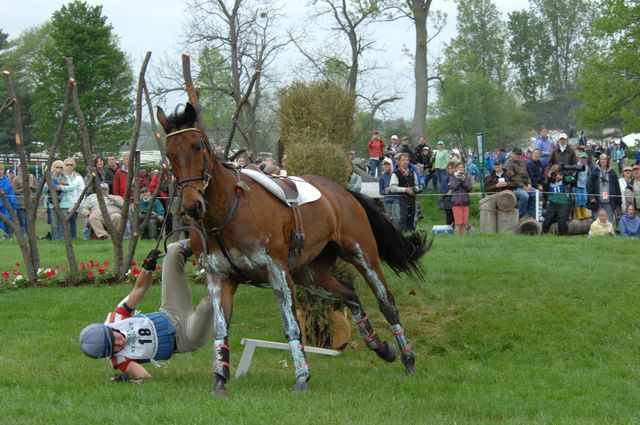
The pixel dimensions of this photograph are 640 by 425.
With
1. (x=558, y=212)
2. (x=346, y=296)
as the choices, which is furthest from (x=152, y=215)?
(x=346, y=296)

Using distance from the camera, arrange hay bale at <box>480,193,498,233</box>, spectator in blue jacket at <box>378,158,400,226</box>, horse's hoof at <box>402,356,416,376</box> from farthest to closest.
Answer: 1. hay bale at <box>480,193,498,233</box>
2. spectator in blue jacket at <box>378,158,400,226</box>
3. horse's hoof at <box>402,356,416,376</box>

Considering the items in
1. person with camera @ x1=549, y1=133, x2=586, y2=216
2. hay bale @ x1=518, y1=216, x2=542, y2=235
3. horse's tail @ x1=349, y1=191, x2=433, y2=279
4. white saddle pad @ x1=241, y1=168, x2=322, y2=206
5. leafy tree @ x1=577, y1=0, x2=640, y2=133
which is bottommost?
hay bale @ x1=518, y1=216, x2=542, y2=235

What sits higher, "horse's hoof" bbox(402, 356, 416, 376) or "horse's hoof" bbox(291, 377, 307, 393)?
"horse's hoof" bbox(291, 377, 307, 393)

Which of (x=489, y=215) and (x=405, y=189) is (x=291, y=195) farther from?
(x=489, y=215)

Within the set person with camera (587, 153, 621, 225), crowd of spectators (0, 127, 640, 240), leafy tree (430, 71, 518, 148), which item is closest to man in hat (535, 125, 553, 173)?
crowd of spectators (0, 127, 640, 240)

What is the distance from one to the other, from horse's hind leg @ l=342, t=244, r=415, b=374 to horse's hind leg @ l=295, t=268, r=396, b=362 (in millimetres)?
70

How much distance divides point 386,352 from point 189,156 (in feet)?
11.1

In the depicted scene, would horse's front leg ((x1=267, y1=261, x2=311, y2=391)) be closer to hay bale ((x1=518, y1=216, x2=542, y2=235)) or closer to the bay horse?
the bay horse

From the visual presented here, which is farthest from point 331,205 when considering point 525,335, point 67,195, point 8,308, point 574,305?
point 67,195

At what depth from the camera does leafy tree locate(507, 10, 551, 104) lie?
293 ft

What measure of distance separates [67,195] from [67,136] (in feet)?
84.4

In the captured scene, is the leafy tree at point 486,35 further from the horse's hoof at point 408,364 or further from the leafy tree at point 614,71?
the horse's hoof at point 408,364

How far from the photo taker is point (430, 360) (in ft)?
33.5

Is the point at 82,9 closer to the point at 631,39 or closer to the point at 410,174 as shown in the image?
the point at 631,39
